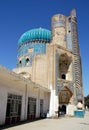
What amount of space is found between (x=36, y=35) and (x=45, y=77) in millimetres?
14633

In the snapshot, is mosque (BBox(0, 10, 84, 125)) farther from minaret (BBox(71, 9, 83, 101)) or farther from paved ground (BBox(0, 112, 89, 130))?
paved ground (BBox(0, 112, 89, 130))

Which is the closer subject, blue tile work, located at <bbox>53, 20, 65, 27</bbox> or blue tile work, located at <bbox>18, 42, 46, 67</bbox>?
blue tile work, located at <bbox>53, 20, 65, 27</bbox>

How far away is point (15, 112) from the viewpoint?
14.1m

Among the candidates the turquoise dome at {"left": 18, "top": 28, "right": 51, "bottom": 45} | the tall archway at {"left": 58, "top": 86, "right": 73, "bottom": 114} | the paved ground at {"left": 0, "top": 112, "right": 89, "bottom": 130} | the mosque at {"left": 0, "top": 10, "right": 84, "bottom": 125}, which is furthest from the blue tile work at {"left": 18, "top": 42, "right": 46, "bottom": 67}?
the paved ground at {"left": 0, "top": 112, "right": 89, "bottom": 130}

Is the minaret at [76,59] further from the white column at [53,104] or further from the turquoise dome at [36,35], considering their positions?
the turquoise dome at [36,35]

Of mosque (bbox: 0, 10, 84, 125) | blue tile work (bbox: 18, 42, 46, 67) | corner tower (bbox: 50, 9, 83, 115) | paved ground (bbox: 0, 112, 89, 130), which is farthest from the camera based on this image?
blue tile work (bbox: 18, 42, 46, 67)

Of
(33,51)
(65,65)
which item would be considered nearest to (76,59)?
(65,65)

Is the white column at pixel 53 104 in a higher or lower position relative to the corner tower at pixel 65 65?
lower

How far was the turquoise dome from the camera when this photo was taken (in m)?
35.0

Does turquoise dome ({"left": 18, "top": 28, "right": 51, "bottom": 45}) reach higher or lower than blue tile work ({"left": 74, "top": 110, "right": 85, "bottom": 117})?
higher

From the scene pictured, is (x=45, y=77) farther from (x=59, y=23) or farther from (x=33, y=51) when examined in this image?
(x=33, y=51)

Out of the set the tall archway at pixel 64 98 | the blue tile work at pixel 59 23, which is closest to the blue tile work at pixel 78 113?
the tall archway at pixel 64 98

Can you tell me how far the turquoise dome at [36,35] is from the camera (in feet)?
115

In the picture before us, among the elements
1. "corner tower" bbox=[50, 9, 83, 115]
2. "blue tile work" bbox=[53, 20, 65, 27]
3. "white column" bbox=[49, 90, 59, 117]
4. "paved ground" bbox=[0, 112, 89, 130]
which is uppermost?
"blue tile work" bbox=[53, 20, 65, 27]
